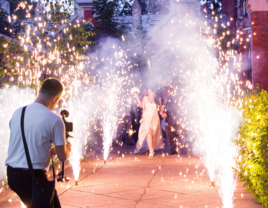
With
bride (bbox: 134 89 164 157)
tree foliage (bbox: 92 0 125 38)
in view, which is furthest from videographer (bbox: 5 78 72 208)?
tree foliage (bbox: 92 0 125 38)

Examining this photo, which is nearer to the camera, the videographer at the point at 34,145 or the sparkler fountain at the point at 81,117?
the videographer at the point at 34,145

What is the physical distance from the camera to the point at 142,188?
6.86m

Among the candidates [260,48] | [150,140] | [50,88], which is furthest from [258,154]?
[260,48]

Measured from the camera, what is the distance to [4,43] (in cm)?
767

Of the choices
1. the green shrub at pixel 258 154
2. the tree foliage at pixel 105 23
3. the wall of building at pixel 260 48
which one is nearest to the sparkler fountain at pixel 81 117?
the tree foliage at pixel 105 23

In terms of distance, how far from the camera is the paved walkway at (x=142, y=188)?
576 centimetres

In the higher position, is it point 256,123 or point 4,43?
point 4,43

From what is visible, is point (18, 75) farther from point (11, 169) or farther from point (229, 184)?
point (11, 169)

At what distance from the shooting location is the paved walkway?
5.76 meters

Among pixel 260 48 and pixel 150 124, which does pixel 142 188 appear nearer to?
pixel 150 124

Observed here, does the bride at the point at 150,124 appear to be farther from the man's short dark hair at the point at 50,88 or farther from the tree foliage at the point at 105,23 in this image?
the tree foliage at the point at 105,23

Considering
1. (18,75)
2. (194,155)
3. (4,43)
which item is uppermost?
(4,43)

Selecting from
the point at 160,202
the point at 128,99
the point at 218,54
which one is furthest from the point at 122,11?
the point at 160,202

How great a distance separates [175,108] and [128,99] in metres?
4.16
